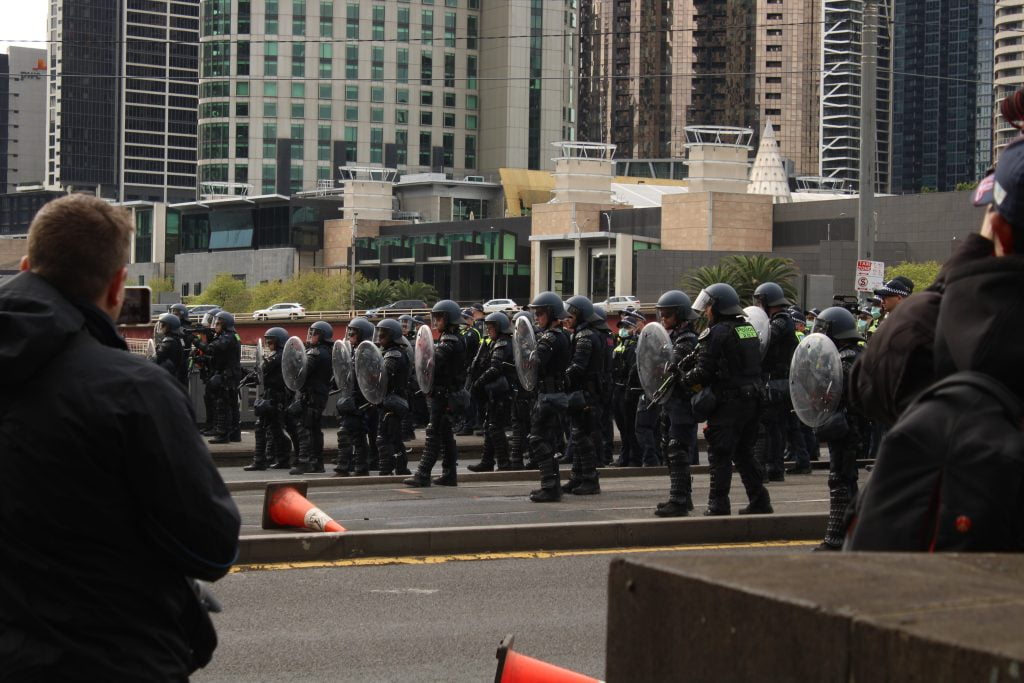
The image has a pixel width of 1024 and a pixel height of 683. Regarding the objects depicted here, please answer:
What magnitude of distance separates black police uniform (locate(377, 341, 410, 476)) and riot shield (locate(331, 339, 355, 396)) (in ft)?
2.23

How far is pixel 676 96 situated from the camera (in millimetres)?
184000

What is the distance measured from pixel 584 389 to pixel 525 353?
2.84 ft

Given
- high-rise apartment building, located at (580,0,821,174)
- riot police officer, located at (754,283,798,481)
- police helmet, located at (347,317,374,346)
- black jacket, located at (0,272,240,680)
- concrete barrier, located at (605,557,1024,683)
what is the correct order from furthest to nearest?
1. high-rise apartment building, located at (580,0,821,174)
2. police helmet, located at (347,317,374,346)
3. riot police officer, located at (754,283,798,481)
4. black jacket, located at (0,272,240,680)
5. concrete barrier, located at (605,557,1024,683)

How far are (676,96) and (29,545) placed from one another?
184558mm

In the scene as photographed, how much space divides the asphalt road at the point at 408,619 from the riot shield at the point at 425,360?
557 cm

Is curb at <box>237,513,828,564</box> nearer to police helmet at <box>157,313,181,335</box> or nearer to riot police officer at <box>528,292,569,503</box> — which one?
riot police officer at <box>528,292,569,503</box>

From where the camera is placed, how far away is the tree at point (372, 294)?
8956 cm

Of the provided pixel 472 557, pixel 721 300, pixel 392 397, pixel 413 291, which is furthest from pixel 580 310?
pixel 413 291

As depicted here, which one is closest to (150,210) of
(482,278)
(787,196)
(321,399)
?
(482,278)

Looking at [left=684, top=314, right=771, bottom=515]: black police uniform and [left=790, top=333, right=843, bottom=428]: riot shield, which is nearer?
[left=790, top=333, right=843, bottom=428]: riot shield

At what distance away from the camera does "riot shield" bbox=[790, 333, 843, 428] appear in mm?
11453

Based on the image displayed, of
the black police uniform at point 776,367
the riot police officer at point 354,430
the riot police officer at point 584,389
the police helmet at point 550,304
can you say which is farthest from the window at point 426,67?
the riot police officer at point 584,389

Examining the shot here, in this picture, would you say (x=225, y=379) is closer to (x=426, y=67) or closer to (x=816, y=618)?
(x=816, y=618)

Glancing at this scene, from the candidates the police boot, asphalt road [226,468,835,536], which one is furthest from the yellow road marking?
the police boot
